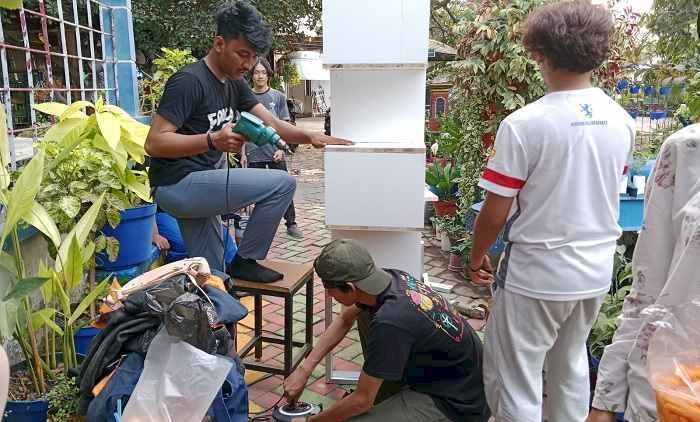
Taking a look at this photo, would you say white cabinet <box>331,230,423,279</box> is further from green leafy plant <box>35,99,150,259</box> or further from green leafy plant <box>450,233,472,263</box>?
green leafy plant <box>450,233,472,263</box>

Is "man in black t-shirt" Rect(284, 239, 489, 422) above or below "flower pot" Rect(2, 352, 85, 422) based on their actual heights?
above

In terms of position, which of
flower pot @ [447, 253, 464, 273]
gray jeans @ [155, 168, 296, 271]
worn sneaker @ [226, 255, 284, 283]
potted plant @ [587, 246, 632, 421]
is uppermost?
gray jeans @ [155, 168, 296, 271]

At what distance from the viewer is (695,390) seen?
81 centimetres

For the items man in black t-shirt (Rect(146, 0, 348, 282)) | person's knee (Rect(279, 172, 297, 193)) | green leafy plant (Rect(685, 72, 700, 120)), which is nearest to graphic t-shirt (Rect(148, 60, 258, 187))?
man in black t-shirt (Rect(146, 0, 348, 282))

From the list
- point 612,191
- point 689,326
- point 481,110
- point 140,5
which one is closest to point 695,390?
point 689,326

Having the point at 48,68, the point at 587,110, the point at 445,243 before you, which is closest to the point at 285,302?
the point at 587,110

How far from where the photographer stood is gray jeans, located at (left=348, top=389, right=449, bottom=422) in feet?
7.49

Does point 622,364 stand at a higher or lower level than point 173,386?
higher

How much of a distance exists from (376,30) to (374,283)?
1218 millimetres

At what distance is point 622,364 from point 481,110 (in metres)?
4.11

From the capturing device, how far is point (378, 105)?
3.04 meters

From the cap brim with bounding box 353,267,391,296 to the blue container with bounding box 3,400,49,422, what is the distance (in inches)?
54.1

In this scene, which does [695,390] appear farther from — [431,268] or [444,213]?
[444,213]

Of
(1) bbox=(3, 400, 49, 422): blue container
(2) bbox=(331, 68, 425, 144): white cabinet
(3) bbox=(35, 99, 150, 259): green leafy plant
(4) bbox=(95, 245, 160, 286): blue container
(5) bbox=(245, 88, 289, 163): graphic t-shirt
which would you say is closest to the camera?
(1) bbox=(3, 400, 49, 422): blue container
